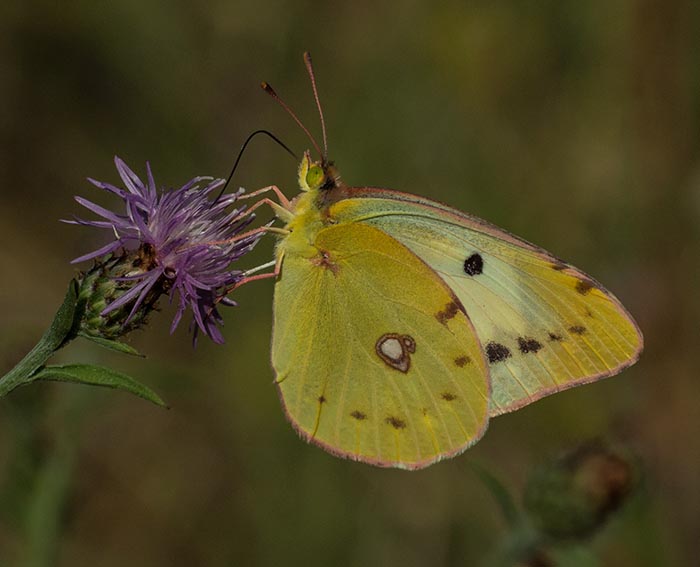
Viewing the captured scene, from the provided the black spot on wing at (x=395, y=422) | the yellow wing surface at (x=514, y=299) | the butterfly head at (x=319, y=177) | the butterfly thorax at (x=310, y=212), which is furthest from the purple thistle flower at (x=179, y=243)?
the black spot on wing at (x=395, y=422)

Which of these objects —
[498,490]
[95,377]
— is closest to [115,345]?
[95,377]

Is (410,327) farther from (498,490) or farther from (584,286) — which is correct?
(498,490)

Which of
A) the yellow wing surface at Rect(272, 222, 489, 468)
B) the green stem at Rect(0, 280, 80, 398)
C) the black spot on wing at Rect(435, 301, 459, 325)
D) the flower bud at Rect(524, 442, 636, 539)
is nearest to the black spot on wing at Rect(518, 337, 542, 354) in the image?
the yellow wing surface at Rect(272, 222, 489, 468)

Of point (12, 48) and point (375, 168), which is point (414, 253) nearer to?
point (375, 168)

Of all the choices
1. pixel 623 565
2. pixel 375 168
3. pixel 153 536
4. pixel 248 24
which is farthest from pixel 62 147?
pixel 623 565

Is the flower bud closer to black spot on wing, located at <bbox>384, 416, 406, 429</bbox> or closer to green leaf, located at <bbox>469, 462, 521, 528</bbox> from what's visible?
green leaf, located at <bbox>469, 462, 521, 528</bbox>
